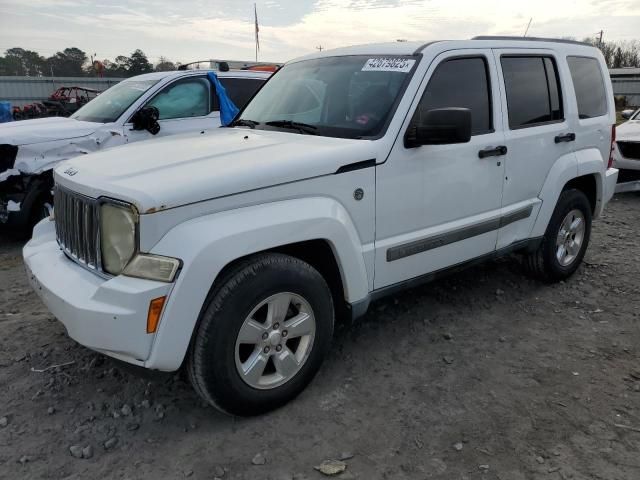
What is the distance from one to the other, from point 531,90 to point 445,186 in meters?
1.31

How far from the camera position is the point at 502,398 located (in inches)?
120

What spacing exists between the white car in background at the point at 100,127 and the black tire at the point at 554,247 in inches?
126

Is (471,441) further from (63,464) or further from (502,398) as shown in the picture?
(63,464)

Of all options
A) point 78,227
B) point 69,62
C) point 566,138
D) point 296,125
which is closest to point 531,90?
point 566,138

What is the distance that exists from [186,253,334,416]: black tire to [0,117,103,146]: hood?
4.22 meters

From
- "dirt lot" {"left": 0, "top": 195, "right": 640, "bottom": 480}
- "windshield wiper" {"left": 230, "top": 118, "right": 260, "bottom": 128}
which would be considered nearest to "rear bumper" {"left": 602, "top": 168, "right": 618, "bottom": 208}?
"dirt lot" {"left": 0, "top": 195, "right": 640, "bottom": 480}

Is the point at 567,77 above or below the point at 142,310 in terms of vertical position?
above

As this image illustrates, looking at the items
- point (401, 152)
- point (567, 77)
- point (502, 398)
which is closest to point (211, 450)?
point (502, 398)

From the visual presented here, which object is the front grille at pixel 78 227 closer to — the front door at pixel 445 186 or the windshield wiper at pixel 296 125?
the windshield wiper at pixel 296 125

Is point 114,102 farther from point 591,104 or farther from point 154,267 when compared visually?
point 591,104

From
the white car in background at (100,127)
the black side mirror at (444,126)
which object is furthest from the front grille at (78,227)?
the white car in background at (100,127)

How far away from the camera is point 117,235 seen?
254cm

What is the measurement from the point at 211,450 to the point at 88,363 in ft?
4.02

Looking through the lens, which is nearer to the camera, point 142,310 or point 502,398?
point 142,310
